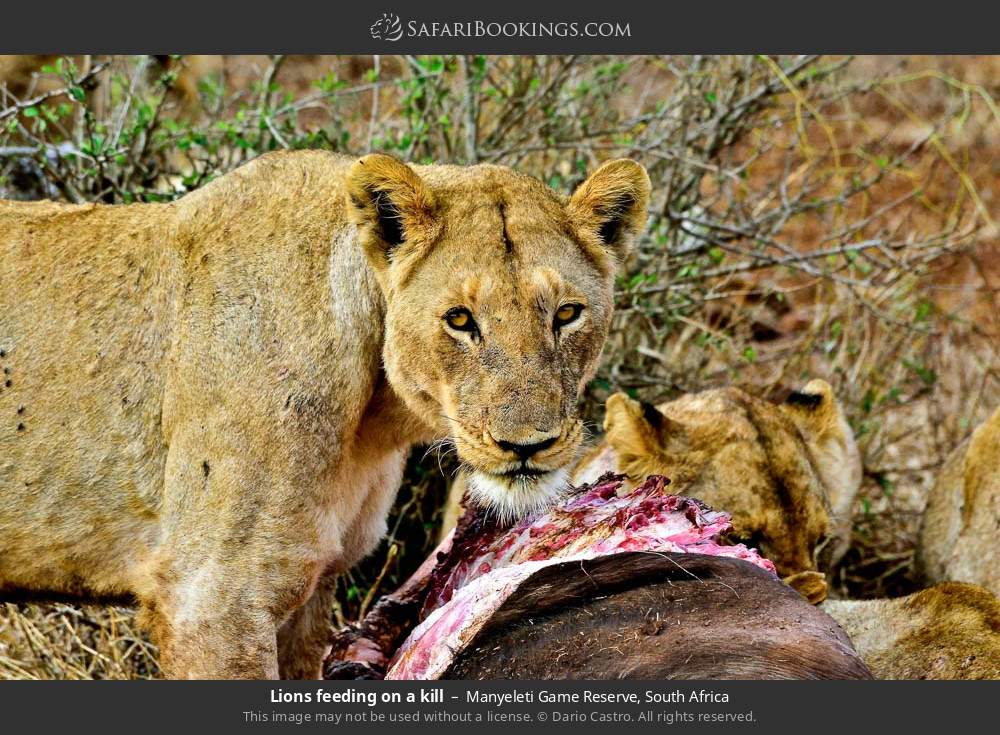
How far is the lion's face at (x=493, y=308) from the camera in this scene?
3.85 metres

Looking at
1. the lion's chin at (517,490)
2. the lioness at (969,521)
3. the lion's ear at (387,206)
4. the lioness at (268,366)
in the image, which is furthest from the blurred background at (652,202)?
the lion's ear at (387,206)

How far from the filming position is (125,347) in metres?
4.24

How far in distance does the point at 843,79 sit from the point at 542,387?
22.6 ft

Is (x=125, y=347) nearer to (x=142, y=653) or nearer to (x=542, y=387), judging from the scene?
(x=542, y=387)

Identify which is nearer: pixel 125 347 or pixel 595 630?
pixel 595 630

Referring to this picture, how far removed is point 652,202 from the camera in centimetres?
735

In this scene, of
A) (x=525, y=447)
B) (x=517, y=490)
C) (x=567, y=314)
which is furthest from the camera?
(x=567, y=314)

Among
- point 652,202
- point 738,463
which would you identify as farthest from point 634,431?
point 652,202

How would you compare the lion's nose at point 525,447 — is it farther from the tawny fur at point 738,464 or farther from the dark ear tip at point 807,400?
the dark ear tip at point 807,400

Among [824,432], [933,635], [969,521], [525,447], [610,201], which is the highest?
[610,201]

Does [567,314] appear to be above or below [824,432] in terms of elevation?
above

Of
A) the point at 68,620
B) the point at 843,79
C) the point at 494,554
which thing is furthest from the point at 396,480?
the point at 843,79

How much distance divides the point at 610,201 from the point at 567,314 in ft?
1.73

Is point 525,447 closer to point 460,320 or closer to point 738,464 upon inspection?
point 460,320
